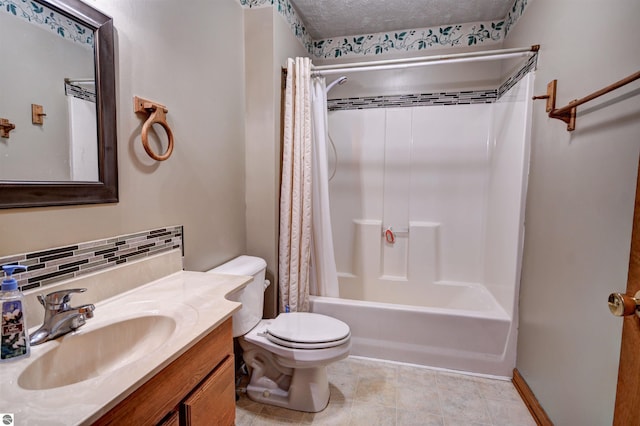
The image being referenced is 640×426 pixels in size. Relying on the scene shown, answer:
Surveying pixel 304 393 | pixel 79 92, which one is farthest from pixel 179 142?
pixel 304 393

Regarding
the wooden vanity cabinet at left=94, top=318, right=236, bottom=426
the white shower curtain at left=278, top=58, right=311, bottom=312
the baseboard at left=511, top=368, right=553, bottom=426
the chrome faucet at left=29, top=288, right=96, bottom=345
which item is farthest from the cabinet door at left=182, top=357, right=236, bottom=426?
the baseboard at left=511, top=368, right=553, bottom=426

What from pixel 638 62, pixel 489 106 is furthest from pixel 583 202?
pixel 489 106

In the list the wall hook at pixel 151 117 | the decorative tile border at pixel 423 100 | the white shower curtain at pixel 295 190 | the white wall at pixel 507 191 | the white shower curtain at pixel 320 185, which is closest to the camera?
the wall hook at pixel 151 117

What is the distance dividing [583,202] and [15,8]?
1988 millimetres

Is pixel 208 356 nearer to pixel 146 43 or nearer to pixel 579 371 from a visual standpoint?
pixel 146 43

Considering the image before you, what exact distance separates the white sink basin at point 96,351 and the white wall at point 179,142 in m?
0.31

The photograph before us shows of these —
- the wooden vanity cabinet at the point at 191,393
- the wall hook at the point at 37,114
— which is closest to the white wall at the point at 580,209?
the wooden vanity cabinet at the point at 191,393

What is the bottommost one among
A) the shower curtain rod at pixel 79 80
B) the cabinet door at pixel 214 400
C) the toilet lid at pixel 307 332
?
the toilet lid at pixel 307 332

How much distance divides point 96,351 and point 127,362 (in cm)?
9

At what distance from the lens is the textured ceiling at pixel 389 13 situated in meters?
2.16

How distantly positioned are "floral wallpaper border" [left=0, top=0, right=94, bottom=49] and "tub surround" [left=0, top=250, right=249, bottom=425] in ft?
2.47

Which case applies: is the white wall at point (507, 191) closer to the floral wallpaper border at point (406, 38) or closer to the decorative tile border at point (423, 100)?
the decorative tile border at point (423, 100)

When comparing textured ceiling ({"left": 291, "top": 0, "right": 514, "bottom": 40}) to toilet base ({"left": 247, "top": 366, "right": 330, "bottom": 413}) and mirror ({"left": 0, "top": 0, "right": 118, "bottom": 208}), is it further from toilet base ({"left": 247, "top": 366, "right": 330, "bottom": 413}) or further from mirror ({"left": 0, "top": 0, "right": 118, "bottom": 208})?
toilet base ({"left": 247, "top": 366, "right": 330, "bottom": 413})

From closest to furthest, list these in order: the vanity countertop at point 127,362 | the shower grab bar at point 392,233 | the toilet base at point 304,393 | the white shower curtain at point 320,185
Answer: the vanity countertop at point 127,362 < the toilet base at point 304,393 < the white shower curtain at point 320,185 < the shower grab bar at point 392,233
